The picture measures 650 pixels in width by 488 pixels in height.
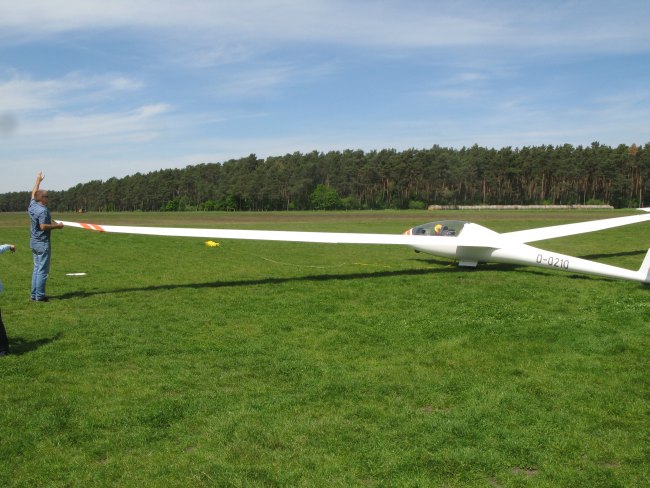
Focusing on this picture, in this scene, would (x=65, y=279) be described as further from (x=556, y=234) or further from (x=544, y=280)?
(x=556, y=234)

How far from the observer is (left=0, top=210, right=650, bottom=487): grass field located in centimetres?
461

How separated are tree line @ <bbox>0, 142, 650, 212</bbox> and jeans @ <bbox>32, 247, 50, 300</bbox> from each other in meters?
103

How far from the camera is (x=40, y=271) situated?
1137 centimetres

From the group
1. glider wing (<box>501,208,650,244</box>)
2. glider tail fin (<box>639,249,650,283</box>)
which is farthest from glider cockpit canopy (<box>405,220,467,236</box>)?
glider tail fin (<box>639,249,650,283</box>)

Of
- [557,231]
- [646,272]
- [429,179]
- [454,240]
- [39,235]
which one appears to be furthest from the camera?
[429,179]

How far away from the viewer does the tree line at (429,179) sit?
10012 cm

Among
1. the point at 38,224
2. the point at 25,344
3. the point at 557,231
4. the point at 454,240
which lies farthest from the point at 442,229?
the point at 25,344

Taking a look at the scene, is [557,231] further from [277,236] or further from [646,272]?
[277,236]

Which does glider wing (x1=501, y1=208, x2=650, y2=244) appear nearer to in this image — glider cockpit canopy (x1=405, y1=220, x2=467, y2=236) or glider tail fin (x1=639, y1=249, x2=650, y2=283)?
glider cockpit canopy (x1=405, y1=220, x2=467, y2=236)

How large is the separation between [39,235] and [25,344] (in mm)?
3785

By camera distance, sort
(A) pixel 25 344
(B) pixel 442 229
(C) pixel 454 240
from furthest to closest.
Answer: (B) pixel 442 229
(C) pixel 454 240
(A) pixel 25 344

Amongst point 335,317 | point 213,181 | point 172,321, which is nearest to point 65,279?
point 172,321

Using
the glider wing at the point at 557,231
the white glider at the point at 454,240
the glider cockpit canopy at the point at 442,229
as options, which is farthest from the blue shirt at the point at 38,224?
the glider wing at the point at 557,231

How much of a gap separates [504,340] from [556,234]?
1101cm
